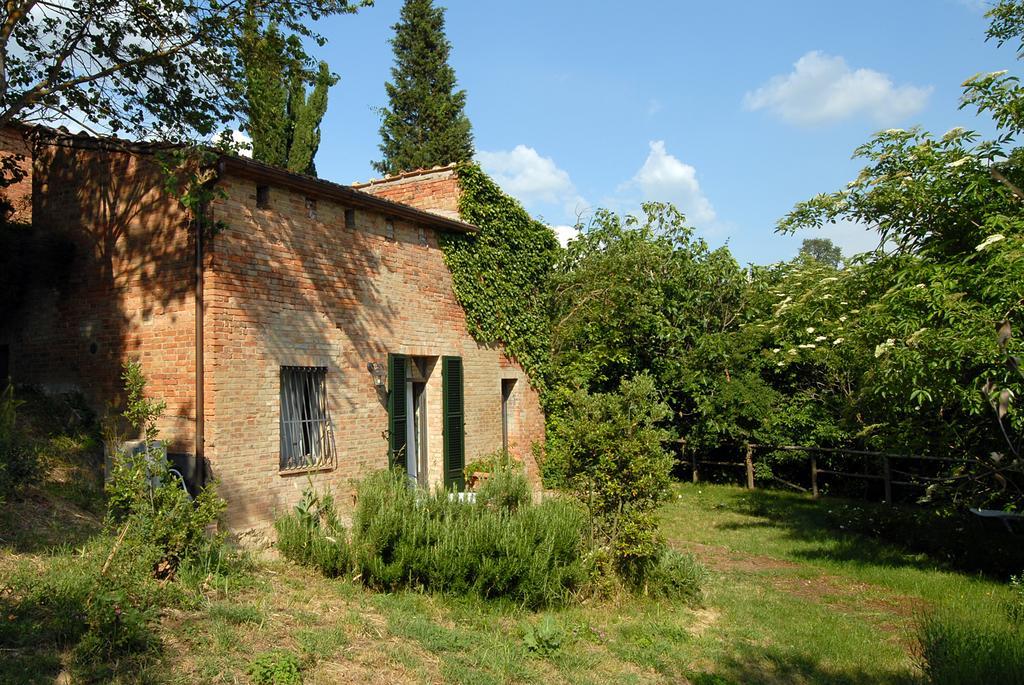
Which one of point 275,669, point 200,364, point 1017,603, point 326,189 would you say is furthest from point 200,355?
point 1017,603

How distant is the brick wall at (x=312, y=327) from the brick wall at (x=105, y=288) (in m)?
0.45

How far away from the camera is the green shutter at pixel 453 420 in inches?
455

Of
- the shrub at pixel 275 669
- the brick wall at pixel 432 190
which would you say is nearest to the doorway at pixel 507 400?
the brick wall at pixel 432 190

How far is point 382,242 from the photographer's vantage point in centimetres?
1048

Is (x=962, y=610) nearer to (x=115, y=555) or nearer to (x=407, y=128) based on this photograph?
(x=115, y=555)

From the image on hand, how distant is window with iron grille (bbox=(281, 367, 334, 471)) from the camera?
8.77m

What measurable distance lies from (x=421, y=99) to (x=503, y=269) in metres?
14.1

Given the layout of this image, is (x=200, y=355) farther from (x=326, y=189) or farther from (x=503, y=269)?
(x=503, y=269)

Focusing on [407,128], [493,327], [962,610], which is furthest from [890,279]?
[407,128]

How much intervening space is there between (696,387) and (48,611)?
1393cm

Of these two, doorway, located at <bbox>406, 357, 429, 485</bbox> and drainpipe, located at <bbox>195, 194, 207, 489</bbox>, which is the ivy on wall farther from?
drainpipe, located at <bbox>195, 194, 207, 489</bbox>

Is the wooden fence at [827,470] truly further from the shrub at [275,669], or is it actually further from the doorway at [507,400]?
the shrub at [275,669]

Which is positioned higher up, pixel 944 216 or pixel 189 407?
pixel 944 216

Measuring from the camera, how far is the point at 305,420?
9.01m
